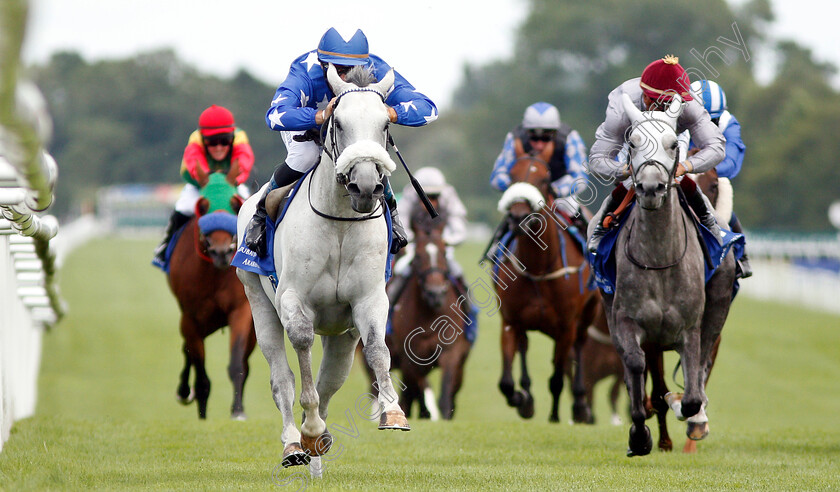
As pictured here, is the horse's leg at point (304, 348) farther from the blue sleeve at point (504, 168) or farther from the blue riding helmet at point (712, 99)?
the blue sleeve at point (504, 168)

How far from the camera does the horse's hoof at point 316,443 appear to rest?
626 centimetres

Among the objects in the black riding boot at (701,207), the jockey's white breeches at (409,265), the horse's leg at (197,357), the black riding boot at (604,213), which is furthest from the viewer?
the jockey's white breeches at (409,265)

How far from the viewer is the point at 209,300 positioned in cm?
990

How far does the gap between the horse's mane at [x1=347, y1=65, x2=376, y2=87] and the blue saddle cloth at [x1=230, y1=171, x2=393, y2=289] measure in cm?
59

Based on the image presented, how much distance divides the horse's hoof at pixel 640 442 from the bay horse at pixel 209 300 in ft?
12.1

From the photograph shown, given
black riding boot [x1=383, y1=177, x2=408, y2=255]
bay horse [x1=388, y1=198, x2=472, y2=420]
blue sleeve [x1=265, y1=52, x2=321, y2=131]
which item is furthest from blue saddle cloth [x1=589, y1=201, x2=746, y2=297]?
bay horse [x1=388, y1=198, x2=472, y2=420]

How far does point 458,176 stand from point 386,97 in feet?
225

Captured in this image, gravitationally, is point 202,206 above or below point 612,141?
above

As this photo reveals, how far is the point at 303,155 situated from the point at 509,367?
425 centimetres

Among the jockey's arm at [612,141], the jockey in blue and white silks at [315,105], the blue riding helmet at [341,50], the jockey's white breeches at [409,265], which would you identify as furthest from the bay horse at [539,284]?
the blue riding helmet at [341,50]

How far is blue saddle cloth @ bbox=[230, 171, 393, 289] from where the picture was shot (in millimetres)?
6531

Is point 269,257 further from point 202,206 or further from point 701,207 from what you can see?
point 202,206

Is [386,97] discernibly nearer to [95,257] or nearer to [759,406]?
[759,406]

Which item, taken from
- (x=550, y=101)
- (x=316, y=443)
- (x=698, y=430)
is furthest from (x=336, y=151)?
(x=550, y=101)
